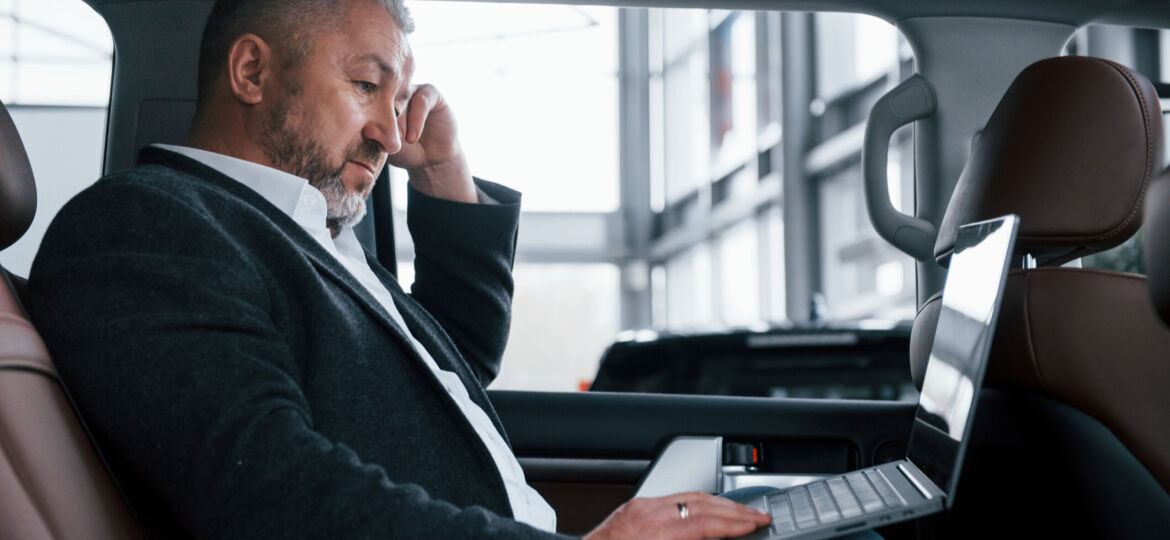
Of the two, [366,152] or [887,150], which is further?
[887,150]

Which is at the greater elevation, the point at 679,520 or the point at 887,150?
the point at 887,150

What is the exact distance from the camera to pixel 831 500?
3.54 feet

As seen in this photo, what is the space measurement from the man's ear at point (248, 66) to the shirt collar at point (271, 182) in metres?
0.09

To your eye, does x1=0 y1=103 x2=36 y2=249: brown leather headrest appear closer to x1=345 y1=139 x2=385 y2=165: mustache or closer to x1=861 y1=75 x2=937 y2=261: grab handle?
x1=345 y1=139 x2=385 y2=165: mustache

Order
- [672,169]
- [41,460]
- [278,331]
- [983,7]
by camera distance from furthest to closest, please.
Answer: [672,169] < [983,7] < [278,331] < [41,460]

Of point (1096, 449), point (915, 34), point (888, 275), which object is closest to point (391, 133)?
point (1096, 449)

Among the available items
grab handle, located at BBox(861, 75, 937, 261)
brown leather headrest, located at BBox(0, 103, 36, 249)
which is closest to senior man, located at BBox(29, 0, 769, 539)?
brown leather headrest, located at BBox(0, 103, 36, 249)

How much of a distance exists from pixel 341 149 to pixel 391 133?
0.07 m

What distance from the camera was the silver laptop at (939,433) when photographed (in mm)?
971

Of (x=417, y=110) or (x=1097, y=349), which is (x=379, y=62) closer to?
(x=417, y=110)

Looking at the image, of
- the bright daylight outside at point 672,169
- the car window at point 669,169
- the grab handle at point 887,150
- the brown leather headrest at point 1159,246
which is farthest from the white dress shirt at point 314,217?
the car window at point 669,169

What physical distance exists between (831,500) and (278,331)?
1.71 ft

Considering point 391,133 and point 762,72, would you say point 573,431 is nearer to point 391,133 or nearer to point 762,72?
point 391,133

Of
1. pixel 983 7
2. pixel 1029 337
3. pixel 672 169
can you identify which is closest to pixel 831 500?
pixel 1029 337
